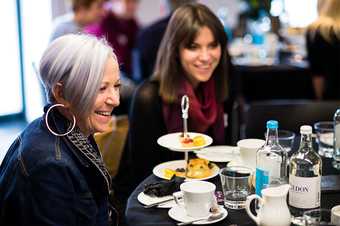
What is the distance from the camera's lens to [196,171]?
6.11 ft

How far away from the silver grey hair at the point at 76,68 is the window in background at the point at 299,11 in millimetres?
3698

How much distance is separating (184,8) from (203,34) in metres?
0.15

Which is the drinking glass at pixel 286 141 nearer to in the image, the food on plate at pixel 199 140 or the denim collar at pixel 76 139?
the food on plate at pixel 199 140

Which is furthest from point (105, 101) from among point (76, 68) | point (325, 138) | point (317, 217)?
point (325, 138)

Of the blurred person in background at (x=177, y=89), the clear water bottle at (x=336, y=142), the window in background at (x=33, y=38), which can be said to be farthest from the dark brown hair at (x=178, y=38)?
the window in background at (x=33, y=38)

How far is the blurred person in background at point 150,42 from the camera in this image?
3736 millimetres

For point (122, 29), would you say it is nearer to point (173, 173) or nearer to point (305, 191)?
point (173, 173)

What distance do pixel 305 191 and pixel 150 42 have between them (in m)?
2.42

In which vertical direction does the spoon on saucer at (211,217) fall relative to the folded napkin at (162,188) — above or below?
below

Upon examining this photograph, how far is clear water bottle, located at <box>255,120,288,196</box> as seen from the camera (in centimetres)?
162

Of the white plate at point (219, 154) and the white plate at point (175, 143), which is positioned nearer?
the white plate at point (175, 143)

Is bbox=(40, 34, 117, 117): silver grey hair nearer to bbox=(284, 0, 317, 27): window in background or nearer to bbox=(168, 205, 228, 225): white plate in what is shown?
bbox=(168, 205, 228, 225): white plate

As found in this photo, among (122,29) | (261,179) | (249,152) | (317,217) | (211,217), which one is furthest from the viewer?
(122,29)

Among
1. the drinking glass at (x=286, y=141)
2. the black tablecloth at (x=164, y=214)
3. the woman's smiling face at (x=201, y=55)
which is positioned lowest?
the black tablecloth at (x=164, y=214)
